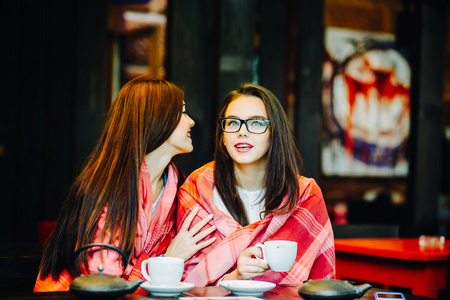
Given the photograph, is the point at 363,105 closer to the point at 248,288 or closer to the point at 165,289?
the point at 248,288

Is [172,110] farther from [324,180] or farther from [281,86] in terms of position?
[324,180]

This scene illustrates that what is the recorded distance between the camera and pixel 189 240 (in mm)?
2270

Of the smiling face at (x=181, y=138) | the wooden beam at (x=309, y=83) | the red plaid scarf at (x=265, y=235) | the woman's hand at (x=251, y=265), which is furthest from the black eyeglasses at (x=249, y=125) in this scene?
the wooden beam at (x=309, y=83)

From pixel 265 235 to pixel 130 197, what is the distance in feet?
1.87

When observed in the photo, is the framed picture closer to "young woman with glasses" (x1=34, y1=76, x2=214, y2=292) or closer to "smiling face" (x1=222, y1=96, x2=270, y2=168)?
"smiling face" (x1=222, y1=96, x2=270, y2=168)

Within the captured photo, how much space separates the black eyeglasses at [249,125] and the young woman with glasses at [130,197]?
0.18 metres

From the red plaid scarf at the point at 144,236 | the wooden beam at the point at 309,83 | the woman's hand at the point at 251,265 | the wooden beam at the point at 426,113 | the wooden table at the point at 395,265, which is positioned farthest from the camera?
the wooden beam at the point at 426,113

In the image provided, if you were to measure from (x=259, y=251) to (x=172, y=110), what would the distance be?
0.67 meters

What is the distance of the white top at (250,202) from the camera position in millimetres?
2484

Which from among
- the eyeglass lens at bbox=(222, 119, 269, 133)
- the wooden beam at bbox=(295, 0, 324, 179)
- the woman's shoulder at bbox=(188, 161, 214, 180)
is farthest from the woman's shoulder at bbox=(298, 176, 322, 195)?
the wooden beam at bbox=(295, 0, 324, 179)

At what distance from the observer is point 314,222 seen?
243 cm

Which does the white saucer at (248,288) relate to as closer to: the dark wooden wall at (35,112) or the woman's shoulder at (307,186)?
the woman's shoulder at (307,186)

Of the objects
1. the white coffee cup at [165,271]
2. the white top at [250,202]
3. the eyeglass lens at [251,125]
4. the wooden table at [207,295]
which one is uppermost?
the eyeglass lens at [251,125]

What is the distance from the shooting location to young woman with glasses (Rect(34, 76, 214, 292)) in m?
2.05
